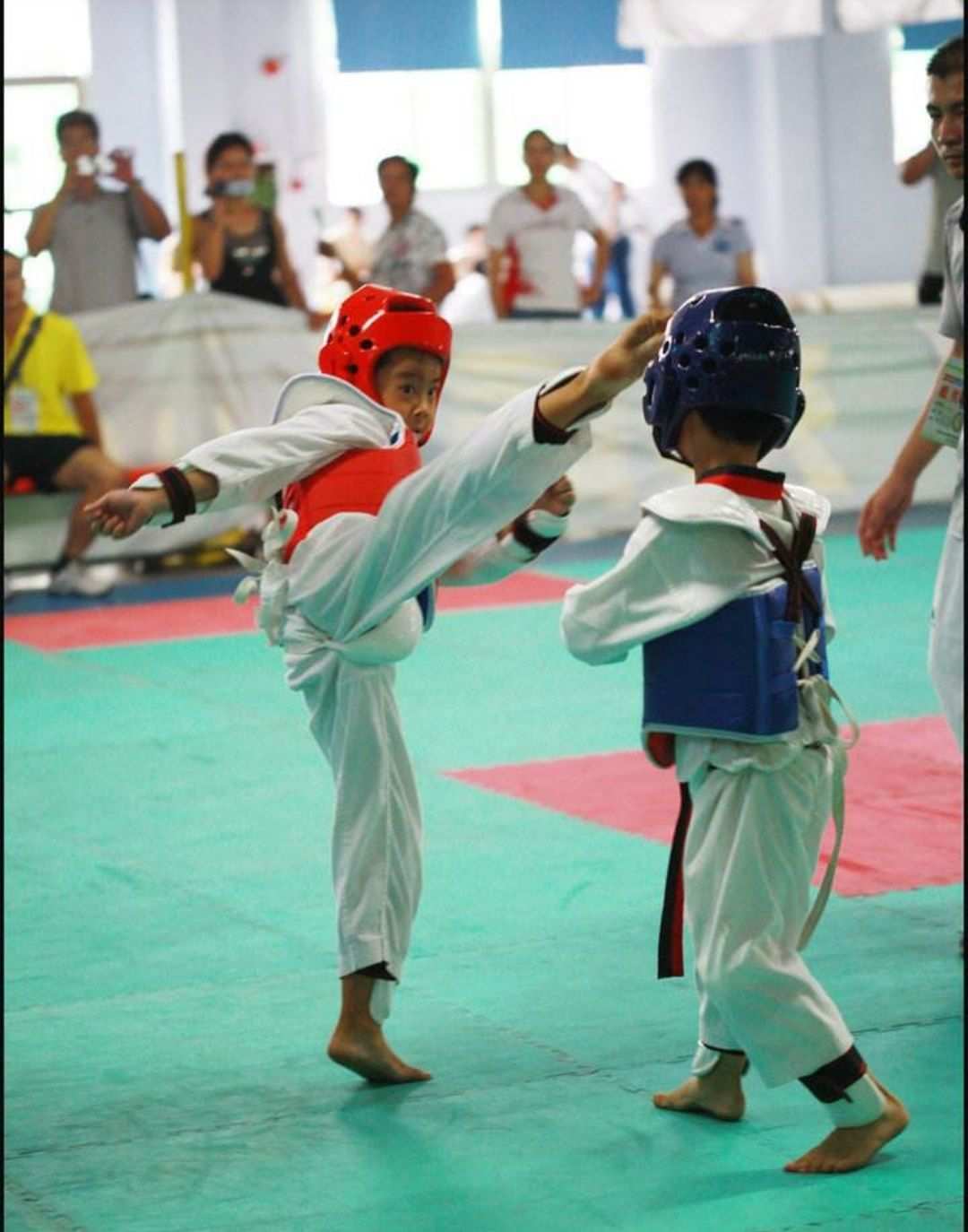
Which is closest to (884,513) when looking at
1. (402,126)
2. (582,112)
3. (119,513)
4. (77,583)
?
(119,513)

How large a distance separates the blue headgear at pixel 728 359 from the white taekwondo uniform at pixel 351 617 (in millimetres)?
521

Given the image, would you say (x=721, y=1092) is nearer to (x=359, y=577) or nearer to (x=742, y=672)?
(x=742, y=672)

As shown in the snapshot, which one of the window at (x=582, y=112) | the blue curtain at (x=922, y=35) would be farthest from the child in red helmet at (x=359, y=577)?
the blue curtain at (x=922, y=35)

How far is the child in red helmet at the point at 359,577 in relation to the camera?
13.2 feet

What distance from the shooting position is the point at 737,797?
142 inches

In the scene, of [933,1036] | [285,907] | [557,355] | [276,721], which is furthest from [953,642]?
[557,355]

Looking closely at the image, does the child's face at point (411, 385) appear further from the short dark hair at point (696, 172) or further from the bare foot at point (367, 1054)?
the short dark hair at point (696, 172)

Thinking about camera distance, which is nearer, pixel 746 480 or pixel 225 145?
pixel 746 480

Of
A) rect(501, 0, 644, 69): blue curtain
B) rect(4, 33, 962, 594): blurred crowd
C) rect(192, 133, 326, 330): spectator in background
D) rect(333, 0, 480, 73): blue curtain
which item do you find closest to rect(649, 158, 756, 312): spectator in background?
rect(4, 33, 962, 594): blurred crowd

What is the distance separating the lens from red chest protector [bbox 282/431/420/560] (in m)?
4.12

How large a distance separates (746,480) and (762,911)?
72cm

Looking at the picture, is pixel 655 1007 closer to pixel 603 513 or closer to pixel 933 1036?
pixel 933 1036

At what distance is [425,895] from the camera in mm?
5688

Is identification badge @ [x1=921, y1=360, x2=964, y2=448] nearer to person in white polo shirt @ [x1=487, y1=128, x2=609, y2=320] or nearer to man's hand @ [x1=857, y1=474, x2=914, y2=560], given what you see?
man's hand @ [x1=857, y1=474, x2=914, y2=560]
